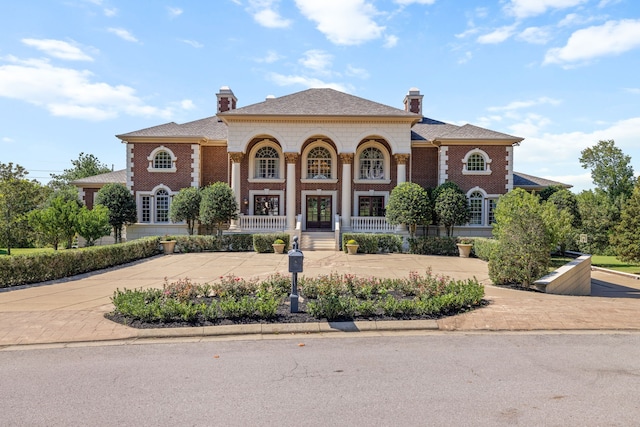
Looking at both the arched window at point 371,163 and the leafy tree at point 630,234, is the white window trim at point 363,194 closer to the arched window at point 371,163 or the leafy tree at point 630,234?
the arched window at point 371,163

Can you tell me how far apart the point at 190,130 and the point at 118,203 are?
695 centimetres

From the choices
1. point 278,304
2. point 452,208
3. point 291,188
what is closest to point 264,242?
point 291,188

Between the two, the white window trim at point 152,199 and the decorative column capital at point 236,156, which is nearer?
the decorative column capital at point 236,156

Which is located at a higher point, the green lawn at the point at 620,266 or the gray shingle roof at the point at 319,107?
the gray shingle roof at the point at 319,107

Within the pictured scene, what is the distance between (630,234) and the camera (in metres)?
25.8

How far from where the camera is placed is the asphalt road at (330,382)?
4.51m

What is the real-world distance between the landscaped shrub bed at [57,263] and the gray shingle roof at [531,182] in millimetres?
25034

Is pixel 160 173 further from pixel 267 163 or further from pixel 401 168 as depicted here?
pixel 401 168

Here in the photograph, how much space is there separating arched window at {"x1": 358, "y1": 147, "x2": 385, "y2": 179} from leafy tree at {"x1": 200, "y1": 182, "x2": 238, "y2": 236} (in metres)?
9.20

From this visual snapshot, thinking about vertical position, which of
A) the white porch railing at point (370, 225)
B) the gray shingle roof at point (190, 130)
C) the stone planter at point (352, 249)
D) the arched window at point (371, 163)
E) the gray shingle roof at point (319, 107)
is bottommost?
the stone planter at point (352, 249)

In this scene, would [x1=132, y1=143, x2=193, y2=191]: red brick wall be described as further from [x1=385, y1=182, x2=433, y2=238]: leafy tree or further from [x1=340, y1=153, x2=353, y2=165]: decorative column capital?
[x1=385, y1=182, x2=433, y2=238]: leafy tree

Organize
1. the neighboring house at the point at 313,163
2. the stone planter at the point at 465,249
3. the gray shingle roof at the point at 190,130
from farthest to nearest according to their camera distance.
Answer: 1. the gray shingle roof at the point at 190,130
2. the neighboring house at the point at 313,163
3. the stone planter at the point at 465,249

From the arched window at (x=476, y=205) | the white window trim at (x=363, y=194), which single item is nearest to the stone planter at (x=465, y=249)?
the arched window at (x=476, y=205)

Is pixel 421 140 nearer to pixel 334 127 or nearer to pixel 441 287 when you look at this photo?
pixel 334 127
